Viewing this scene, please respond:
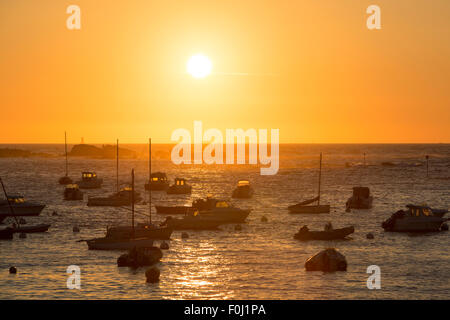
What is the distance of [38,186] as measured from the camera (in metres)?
159

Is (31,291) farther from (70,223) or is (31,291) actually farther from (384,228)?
(384,228)

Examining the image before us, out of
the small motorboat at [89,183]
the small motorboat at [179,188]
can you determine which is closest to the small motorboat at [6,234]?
the small motorboat at [179,188]

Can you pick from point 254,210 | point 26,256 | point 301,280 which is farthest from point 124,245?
point 254,210

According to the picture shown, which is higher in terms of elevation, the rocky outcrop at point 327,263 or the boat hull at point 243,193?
the rocky outcrop at point 327,263

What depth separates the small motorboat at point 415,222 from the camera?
69938mm

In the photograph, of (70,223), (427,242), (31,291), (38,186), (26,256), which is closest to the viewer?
(31,291)

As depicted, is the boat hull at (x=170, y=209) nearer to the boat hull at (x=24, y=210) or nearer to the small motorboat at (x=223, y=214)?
the small motorboat at (x=223, y=214)

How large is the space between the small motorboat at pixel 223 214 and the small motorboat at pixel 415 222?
60.7 ft

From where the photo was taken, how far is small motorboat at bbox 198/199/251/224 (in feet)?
246

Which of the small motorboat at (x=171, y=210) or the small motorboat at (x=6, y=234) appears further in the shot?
the small motorboat at (x=171, y=210)

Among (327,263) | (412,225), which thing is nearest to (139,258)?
(327,263)

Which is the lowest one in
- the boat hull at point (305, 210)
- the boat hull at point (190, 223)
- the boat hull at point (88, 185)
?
the boat hull at point (88, 185)
